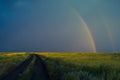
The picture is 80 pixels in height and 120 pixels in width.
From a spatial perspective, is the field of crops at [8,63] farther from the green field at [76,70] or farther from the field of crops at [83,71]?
the field of crops at [83,71]

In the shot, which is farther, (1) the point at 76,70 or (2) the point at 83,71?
(1) the point at 76,70

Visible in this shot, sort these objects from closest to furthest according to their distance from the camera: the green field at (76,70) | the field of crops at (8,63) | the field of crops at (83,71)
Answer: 1. the field of crops at (83,71)
2. the green field at (76,70)
3. the field of crops at (8,63)

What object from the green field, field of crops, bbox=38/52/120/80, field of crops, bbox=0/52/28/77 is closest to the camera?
field of crops, bbox=38/52/120/80

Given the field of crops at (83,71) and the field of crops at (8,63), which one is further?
the field of crops at (8,63)

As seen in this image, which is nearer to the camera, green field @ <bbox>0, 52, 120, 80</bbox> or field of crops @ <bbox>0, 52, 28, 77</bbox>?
green field @ <bbox>0, 52, 120, 80</bbox>

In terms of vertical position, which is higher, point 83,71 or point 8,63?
point 8,63

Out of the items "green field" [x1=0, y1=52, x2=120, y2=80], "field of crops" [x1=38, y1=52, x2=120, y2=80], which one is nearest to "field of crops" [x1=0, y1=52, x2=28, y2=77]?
"green field" [x1=0, y1=52, x2=120, y2=80]

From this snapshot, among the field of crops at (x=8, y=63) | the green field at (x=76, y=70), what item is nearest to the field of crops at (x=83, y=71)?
the green field at (x=76, y=70)

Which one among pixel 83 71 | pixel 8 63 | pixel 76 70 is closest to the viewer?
pixel 83 71

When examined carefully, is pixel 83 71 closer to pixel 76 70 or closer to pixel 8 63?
pixel 76 70

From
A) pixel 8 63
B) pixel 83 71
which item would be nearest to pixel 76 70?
pixel 83 71

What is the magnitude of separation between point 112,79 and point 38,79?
4822 mm

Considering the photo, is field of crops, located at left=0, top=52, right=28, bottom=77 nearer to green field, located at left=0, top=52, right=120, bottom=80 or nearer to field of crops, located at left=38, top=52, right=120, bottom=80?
green field, located at left=0, top=52, right=120, bottom=80

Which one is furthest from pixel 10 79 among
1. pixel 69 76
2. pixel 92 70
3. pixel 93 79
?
pixel 92 70
